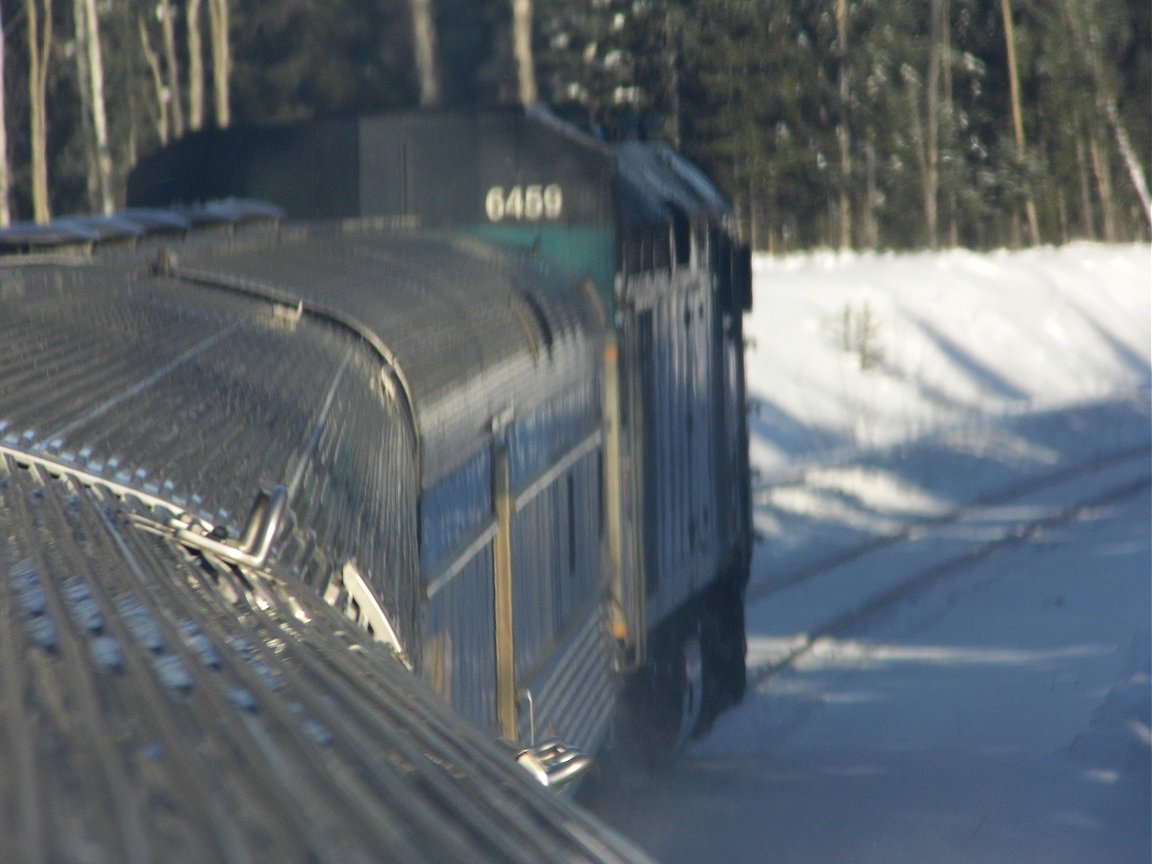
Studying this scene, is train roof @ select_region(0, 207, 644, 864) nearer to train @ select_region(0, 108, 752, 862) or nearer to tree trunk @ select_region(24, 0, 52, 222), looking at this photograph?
train @ select_region(0, 108, 752, 862)

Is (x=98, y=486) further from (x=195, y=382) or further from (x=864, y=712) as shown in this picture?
(x=864, y=712)

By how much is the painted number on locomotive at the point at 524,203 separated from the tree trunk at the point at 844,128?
120 ft

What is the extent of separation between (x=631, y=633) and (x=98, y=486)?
5.30 meters

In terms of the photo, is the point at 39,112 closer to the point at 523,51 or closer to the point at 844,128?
the point at 523,51

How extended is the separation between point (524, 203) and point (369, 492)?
506 centimetres

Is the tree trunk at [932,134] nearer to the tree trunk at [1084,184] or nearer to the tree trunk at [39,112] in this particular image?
the tree trunk at [1084,184]

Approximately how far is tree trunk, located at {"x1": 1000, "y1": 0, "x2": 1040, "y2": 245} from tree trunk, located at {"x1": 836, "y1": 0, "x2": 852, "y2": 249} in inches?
254

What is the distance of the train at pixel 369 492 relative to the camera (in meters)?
1.59

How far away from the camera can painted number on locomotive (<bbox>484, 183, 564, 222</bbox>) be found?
8055 mm

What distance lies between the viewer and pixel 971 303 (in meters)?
33.0

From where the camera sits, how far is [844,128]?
45844 millimetres

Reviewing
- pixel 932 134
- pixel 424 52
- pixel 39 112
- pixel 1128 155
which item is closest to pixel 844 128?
pixel 932 134

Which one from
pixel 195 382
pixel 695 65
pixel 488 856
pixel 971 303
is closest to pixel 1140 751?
pixel 195 382

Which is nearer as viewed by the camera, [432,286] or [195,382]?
[195,382]
